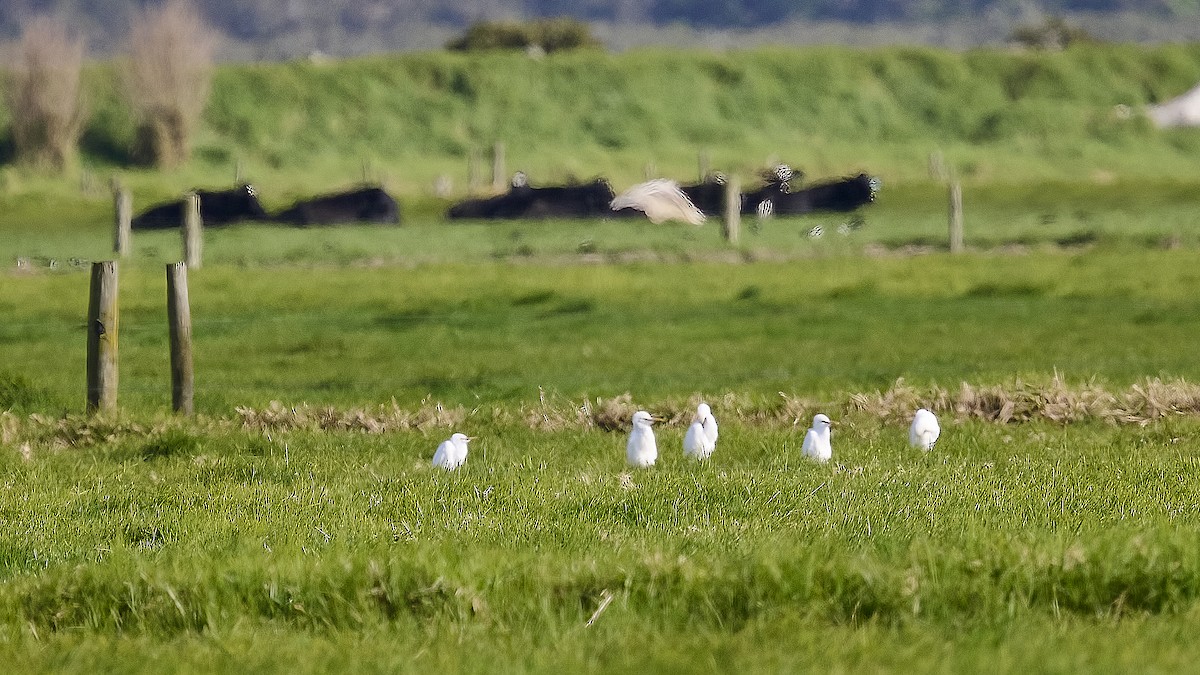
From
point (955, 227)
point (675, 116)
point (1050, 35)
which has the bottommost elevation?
point (955, 227)

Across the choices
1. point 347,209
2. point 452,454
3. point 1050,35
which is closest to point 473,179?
point 347,209

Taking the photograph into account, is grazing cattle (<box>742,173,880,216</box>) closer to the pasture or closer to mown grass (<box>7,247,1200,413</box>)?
mown grass (<box>7,247,1200,413</box>)

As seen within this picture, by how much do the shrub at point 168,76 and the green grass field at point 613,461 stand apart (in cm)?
2524

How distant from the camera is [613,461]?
13867 mm

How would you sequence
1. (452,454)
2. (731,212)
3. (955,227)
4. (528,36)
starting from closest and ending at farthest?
1. (452,454)
2. (955,227)
3. (731,212)
4. (528,36)

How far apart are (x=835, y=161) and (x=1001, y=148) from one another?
41.7 ft

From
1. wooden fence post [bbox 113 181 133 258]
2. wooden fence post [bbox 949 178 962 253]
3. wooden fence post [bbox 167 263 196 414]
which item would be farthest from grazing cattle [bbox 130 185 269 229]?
wooden fence post [bbox 167 263 196 414]

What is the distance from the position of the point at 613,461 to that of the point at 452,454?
1386mm

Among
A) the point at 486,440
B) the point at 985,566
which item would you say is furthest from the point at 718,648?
the point at 486,440

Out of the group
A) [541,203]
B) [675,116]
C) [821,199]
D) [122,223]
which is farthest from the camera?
[675,116]

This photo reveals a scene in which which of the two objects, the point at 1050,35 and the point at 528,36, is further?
the point at 1050,35

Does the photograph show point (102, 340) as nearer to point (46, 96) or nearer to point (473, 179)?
point (473, 179)

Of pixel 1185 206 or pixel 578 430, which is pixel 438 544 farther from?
pixel 1185 206

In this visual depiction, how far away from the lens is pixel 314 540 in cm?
969
